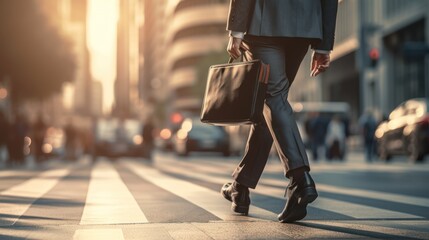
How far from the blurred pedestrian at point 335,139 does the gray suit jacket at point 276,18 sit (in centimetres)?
2237

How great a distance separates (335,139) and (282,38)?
23.1 m

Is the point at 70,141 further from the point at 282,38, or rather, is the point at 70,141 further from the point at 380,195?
the point at 282,38

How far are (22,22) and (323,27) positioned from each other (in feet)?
133

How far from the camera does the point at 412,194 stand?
929 cm

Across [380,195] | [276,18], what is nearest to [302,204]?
[276,18]

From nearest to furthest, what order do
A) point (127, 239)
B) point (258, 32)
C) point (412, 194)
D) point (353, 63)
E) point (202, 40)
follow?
point (127, 239) → point (258, 32) → point (412, 194) → point (353, 63) → point (202, 40)

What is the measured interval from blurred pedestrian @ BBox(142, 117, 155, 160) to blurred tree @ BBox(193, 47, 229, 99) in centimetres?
4171

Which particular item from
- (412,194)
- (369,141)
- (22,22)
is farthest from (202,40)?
(412,194)

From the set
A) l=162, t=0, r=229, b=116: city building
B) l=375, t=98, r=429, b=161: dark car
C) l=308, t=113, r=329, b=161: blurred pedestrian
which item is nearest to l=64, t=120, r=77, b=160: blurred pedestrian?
l=308, t=113, r=329, b=161: blurred pedestrian

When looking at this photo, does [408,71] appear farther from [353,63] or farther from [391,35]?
[353,63]

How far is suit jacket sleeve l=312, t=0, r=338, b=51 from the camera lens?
6.08m

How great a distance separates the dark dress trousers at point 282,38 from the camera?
5957 mm

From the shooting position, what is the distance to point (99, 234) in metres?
5.38

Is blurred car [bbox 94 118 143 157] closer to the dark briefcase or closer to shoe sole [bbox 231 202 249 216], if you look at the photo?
shoe sole [bbox 231 202 249 216]
